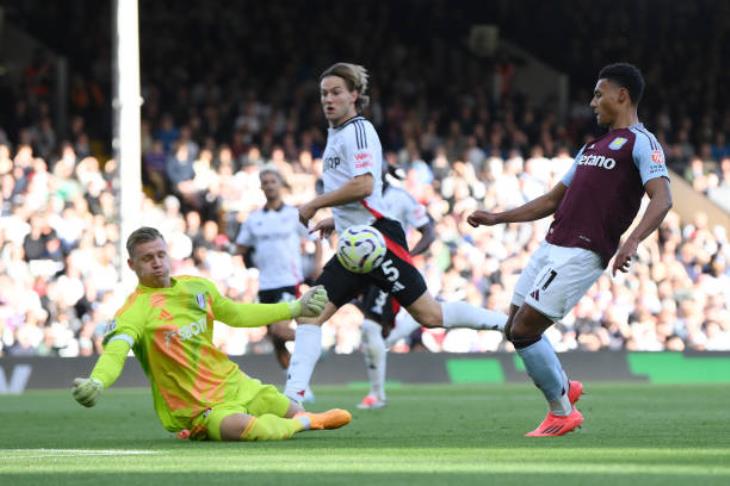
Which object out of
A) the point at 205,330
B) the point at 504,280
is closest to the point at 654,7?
the point at 504,280

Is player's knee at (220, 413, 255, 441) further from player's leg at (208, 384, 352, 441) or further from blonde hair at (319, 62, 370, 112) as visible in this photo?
blonde hair at (319, 62, 370, 112)

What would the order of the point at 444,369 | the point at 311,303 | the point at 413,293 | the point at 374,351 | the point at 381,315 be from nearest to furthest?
the point at 311,303
the point at 413,293
the point at 374,351
the point at 381,315
the point at 444,369

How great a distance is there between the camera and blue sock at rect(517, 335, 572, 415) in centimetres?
988

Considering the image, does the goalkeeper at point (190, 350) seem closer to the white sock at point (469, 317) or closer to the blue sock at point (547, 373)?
the blue sock at point (547, 373)

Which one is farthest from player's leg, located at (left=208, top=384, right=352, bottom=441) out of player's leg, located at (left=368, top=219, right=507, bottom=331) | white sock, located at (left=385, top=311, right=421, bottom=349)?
white sock, located at (left=385, top=311, right=421, bottom=349)

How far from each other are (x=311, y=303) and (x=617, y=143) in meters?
1.97

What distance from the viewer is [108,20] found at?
1147 inches

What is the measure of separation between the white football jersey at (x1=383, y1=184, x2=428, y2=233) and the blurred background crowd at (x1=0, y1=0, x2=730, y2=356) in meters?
5.52

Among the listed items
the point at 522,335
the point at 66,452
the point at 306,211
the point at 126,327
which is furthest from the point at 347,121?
the point at 66,452

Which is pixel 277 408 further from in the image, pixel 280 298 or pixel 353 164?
pixel 280 298

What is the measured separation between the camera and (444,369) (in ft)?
66.4

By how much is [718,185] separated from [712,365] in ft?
17.3

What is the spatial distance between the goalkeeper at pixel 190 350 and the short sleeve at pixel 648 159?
2.05m

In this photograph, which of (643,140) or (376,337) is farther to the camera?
(376,337)
